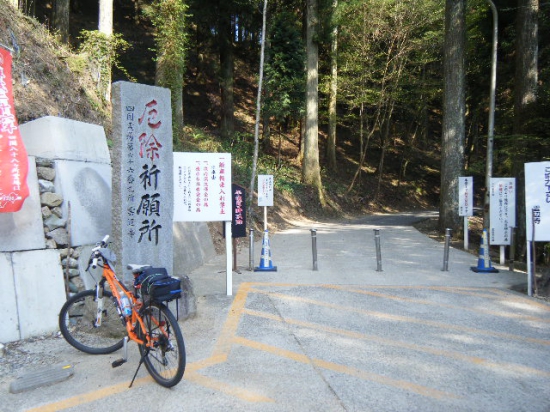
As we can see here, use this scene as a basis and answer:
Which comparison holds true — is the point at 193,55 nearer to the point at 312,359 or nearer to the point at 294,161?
the point at 294,161

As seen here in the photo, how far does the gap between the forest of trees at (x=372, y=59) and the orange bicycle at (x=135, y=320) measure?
33.4 ft

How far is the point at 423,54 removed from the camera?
2456 centimetres

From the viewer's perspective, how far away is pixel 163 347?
3.87 m

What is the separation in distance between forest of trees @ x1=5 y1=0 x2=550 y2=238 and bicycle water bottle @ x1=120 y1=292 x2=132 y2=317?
33.8 ft

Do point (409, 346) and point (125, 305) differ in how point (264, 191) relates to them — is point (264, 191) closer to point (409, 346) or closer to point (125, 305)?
point (409, 346)

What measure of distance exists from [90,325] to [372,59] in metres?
24.0

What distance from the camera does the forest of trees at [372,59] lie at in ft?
44.5

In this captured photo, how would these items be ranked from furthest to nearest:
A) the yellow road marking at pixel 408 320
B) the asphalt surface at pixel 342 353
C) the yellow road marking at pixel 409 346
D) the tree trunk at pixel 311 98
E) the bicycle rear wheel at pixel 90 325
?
1. the tree trunk at pixel 311 98
2. the yellow road marking at pixel 408 320
3. the bicycle rear wheel at pixel 90 325
4. the yellow road marking at pixel 409 346
5. the asphalt surface at pixel 342 353

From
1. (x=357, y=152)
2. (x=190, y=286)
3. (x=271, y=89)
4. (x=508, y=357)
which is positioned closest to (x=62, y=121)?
(x=190, y=286)

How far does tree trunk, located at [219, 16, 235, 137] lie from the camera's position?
940 inches

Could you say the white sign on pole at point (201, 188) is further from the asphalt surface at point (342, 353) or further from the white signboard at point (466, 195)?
the white signboard at point (466, 195)

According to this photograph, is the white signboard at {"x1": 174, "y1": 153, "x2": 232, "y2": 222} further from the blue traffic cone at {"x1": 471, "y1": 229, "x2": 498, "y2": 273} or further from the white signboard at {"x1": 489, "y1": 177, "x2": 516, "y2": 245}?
the white signboard at {"x1": 489, "y1": 177, "x2": 516, "y2": 245}

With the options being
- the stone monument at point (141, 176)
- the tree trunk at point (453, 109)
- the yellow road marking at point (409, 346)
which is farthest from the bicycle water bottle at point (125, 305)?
the tree trunk at point (453, 109)

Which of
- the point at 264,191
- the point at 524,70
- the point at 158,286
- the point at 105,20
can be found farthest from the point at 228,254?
the point at 524,70
